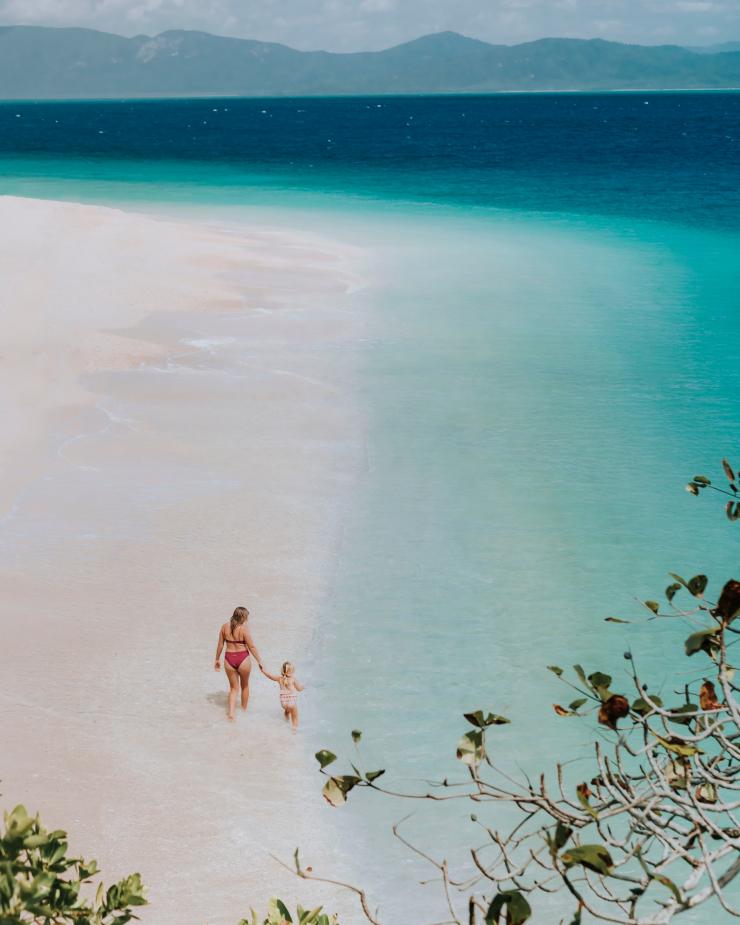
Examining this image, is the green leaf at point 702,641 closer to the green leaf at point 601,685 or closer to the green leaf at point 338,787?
the green leaf at point 601,685

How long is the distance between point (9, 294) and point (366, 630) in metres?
17.7

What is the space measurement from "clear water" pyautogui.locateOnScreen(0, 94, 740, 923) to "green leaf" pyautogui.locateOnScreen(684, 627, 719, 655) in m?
5.07

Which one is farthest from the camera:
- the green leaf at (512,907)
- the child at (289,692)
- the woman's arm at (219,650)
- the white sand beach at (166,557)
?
the woman's arm at (219,650)

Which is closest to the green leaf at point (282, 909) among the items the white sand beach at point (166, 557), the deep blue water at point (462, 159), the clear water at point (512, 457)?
the white sand beach at point (166, 557)

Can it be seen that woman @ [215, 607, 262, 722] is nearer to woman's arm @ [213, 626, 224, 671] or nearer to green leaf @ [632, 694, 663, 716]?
woman's arm @ [213, 626, 224, 671]

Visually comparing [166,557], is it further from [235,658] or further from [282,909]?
[282,909]

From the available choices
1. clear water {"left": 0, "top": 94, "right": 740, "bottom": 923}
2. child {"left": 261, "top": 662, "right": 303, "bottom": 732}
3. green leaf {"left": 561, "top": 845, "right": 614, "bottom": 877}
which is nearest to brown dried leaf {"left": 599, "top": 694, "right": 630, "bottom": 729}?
green leaf {"left": 561, "top": 845, "right": 614, "bottom": 877}

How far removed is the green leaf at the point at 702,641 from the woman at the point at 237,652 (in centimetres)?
649

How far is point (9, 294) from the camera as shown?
26562 millimetres

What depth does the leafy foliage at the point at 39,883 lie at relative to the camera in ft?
10.4

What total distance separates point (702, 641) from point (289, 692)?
21.8 ft

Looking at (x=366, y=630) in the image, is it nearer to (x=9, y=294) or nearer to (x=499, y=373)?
(x=499, y=373)

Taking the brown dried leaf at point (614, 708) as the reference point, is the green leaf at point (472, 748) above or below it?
below

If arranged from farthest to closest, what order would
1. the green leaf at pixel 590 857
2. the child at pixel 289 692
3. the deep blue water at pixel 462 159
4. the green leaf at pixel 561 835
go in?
the deep blue water at pixel 462 159 < the child at pixel 289 692 < the green leaf at pixel 561 835 < the green leaf at pixel 590 857
